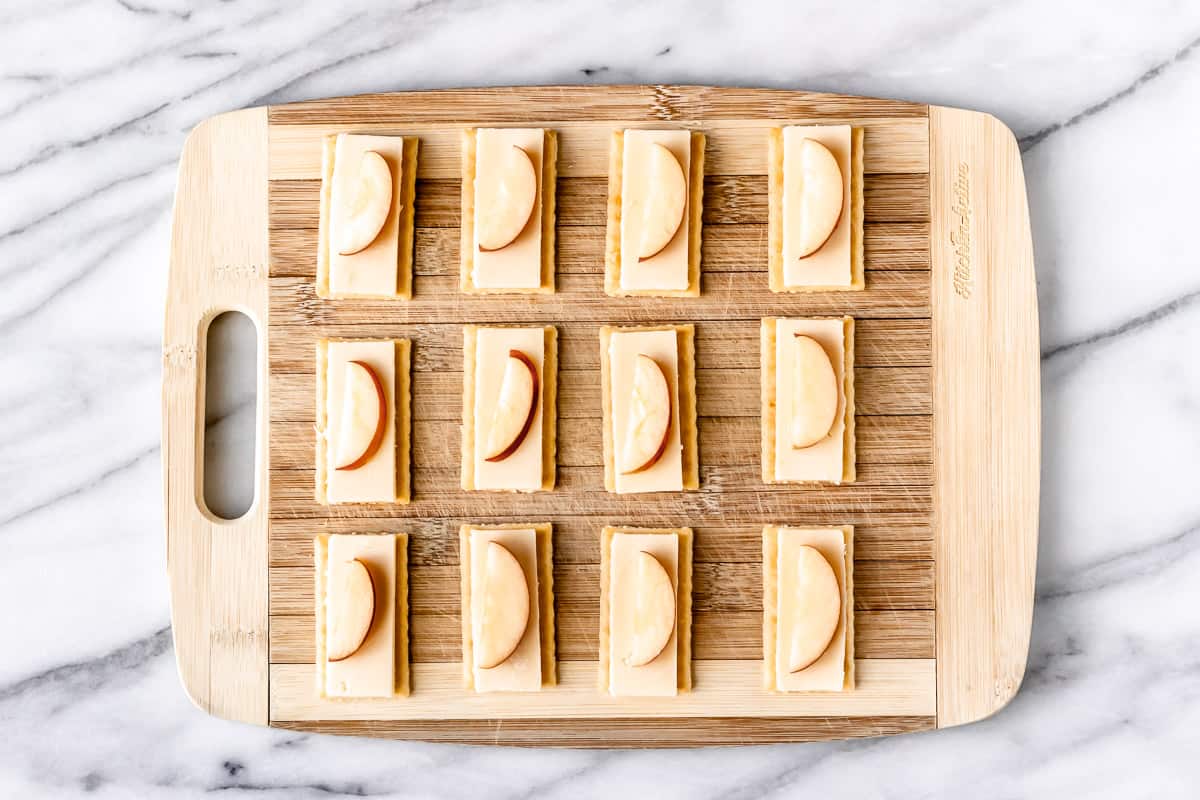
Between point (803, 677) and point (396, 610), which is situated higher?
point (396, 610)

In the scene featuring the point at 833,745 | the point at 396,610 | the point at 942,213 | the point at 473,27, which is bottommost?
the point at 833,745

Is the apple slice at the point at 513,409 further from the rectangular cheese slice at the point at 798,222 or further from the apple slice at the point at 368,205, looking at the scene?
the rectangular cheese slice at the point at 798,222

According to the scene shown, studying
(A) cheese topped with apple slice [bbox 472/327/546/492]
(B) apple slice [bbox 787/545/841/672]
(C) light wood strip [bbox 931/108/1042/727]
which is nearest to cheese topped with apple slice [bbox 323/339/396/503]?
(A) cheese topped with apple slice [bbox 472/327/546/492]

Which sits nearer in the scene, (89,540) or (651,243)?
(651,243)

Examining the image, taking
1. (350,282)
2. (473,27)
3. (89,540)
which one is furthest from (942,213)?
(89,540)

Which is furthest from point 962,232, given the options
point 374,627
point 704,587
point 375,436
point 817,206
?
point 374,627

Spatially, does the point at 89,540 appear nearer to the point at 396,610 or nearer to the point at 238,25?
the point at 396,610

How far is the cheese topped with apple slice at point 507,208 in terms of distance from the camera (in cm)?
271

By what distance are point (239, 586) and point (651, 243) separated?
147 cm

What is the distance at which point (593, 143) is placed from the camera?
110 inches

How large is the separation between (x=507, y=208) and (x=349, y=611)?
1165 millimetres

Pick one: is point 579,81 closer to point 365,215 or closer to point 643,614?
point 365,215

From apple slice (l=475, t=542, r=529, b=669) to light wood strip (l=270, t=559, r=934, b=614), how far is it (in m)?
0.13

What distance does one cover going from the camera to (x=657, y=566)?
2.68 meters
